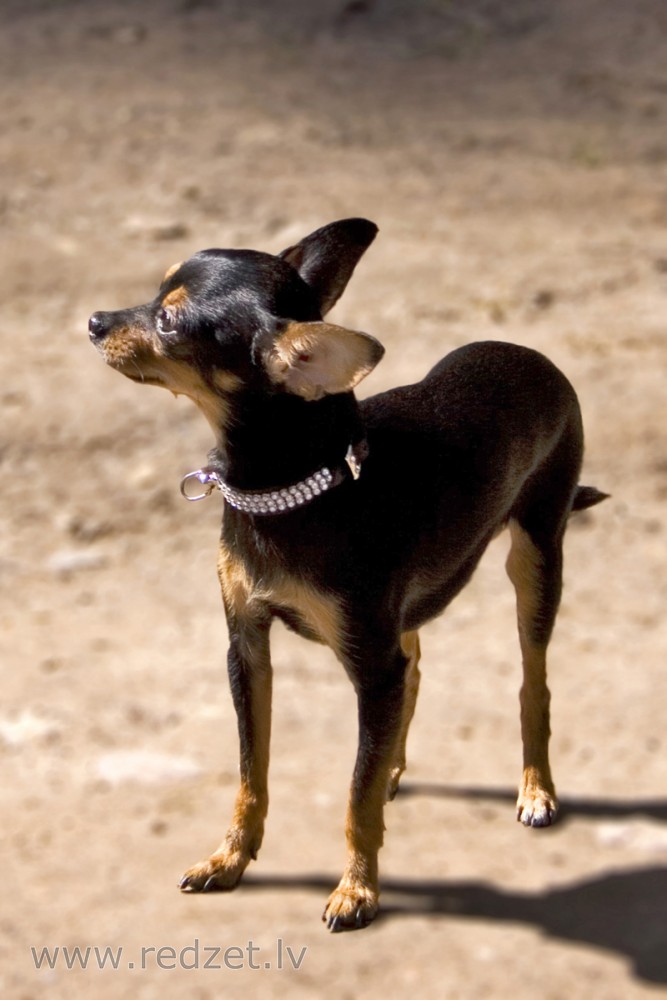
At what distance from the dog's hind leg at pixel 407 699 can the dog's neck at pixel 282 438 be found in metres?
→ 0.47

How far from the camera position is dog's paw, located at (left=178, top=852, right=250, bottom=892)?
3.31 meters

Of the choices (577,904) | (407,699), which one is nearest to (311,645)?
(577,904)

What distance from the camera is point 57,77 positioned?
22.9m

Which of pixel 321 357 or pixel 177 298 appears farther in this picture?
pixel 177 298

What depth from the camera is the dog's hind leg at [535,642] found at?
128 inches

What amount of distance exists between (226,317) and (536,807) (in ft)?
3.79

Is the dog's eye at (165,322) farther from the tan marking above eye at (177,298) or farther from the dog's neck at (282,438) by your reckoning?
the dog's neck at (282,438)

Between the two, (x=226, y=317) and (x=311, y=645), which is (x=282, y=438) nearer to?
(x=226, y=317)

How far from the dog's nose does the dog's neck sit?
283mm

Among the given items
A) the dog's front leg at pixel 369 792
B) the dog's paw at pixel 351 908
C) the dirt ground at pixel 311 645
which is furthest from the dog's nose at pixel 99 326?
the dirt ground at pixel 311 645

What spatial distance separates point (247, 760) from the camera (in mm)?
3342

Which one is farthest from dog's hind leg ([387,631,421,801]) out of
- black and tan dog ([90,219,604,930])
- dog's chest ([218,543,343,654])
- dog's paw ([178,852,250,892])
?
dog's paw ([178,852,250,892])

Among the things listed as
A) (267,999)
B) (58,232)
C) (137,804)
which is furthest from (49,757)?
(58,232)

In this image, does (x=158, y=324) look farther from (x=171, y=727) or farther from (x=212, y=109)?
(x=212, y=109)
